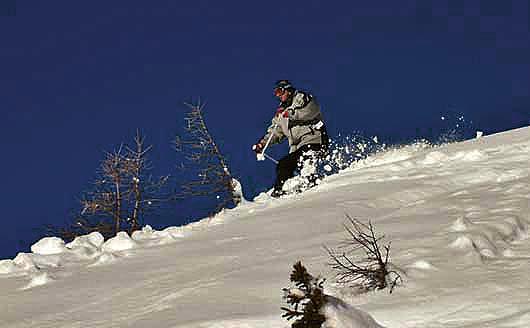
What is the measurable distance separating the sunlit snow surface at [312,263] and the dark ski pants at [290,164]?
6.49 ft

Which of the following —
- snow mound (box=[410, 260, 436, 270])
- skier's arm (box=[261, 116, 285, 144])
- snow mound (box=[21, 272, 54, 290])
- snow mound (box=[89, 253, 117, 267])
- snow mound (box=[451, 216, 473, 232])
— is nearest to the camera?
snow mound (box=[410, 260, 436, 270])

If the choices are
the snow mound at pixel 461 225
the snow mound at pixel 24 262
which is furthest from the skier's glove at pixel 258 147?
the snow mound at pixel 461 225

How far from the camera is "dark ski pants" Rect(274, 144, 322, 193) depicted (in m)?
11.6

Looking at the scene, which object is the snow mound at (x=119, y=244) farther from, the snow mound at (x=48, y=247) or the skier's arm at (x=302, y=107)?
the skier's arm at (x=302, y=107)

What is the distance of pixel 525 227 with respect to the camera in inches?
204

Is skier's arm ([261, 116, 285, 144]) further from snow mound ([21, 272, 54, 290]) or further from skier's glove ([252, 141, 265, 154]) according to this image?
snow mound ([21, 272, 54, 290])

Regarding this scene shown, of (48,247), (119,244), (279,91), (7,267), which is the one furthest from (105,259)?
(279,91)

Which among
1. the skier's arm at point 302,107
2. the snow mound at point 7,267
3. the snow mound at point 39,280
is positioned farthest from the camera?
the skier's arm at point 302,107

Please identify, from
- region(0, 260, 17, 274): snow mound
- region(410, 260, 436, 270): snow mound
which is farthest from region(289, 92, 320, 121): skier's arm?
region(410, 260, 436, 270): snow mound

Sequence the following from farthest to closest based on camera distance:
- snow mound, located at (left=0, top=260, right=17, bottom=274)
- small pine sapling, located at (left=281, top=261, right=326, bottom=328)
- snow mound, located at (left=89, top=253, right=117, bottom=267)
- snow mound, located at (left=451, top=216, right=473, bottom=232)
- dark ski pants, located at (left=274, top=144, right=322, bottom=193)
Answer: dark ski pants, located at (left=274, top=144, right=322, bottom=193), snow mound, located at (left=0, top=260, right=17, bottom=274), snow mound, located at (left=89, top=253, right=117, bottom=267), snow mound, located at (left=451, top=216, right=473, bottom=232), small pine sapling, located at (left=281, top=261, right=326, bottom=328)

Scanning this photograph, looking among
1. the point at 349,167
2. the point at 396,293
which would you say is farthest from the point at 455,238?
the point at 349,167

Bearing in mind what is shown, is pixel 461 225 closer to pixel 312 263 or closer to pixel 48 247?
pixel 312 263

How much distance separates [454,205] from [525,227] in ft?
4.29

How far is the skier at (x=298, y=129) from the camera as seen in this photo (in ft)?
37.6
